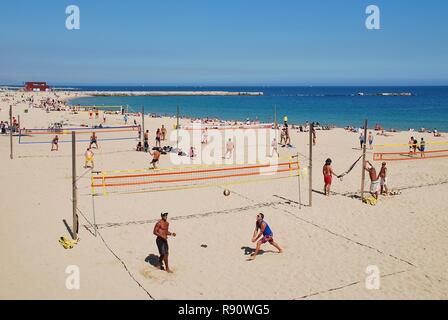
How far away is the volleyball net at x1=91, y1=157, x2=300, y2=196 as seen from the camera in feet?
46.0

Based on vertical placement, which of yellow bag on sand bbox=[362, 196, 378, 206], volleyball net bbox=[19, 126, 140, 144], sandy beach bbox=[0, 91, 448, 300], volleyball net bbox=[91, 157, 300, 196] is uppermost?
volleyball net bbox=[19, 126, 140, 144]

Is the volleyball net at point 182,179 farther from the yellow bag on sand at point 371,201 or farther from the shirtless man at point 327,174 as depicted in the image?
the yellow bag on sand at point 371,201

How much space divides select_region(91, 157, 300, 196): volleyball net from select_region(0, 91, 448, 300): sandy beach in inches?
19.5

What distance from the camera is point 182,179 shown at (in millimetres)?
15625

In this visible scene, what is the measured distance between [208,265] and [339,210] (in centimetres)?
516

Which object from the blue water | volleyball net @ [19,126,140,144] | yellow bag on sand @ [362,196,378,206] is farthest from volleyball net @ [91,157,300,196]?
the blue water

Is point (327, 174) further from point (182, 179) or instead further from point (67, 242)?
point (67, 242)

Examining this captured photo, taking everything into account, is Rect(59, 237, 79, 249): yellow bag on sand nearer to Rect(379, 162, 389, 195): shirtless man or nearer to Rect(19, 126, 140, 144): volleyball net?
Rect(379, 162, 389, 195): shirtless man

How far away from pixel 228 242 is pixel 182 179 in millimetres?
6304

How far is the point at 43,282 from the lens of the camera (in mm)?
7461

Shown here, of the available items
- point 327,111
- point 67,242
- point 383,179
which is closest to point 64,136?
point 67,242
